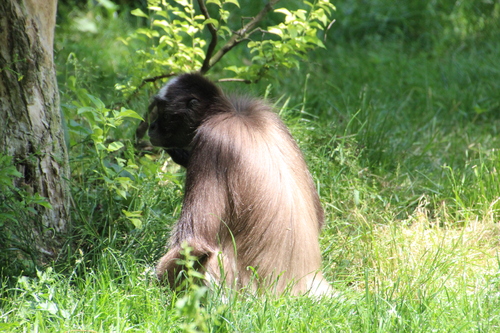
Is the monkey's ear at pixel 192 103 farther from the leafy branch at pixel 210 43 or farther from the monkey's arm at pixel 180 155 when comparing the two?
the leafy branch at pixel 210 43

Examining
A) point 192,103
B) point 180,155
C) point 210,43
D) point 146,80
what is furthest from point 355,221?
point 146,80

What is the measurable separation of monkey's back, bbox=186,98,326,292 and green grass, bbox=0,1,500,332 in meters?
0.25

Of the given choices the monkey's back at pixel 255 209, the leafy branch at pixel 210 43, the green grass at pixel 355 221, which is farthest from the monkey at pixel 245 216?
the leafy branch at pixel 210 43

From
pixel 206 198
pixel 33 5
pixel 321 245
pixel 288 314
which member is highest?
pixel 33 5

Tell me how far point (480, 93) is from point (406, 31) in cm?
202

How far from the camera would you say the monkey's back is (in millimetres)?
3498

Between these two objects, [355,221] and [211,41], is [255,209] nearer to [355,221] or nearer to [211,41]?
[355,221]

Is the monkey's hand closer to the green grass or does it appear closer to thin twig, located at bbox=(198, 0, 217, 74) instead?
the green grass

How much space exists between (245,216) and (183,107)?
0.90 m

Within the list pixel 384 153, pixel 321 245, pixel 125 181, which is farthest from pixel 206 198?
pixel 384 153

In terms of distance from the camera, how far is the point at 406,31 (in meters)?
8.57

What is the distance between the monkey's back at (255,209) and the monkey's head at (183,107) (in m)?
0.31

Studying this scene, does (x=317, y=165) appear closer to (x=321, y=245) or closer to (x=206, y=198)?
(x=321, y=245)

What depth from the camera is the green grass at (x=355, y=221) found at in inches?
121
